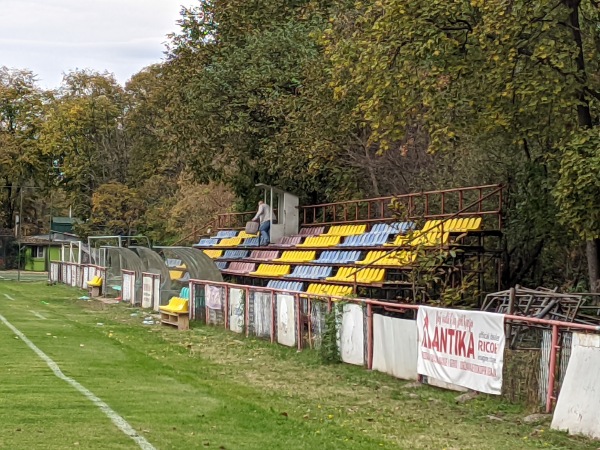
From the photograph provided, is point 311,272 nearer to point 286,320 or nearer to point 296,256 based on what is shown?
point 296,256

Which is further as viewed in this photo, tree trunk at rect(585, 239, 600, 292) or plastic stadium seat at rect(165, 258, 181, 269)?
plastic stadium seat at rect(165, 258, 181, 269)

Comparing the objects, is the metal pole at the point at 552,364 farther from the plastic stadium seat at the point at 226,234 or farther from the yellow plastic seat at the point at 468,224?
the plastic stadium seat at the point at 226,234

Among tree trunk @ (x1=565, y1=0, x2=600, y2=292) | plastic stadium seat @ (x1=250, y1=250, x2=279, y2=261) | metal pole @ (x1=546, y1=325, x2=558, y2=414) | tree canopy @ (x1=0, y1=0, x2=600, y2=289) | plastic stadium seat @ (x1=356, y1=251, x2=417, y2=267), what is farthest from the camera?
plastic stadium seat @ (x1=250, y1=250, x2=279, y2=261)

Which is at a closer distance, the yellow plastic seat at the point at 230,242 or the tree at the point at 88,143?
the yellow plastic seat at the point at 230,242

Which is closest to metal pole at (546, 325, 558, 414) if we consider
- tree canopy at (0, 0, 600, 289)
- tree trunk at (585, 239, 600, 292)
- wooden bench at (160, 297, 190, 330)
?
tree canopy at (0, 0, 600, 289)

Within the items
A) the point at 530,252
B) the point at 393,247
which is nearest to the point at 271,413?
the point at 393,247

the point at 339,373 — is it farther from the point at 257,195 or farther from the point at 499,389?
the point at 257,195

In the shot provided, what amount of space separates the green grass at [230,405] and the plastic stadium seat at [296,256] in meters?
12.1

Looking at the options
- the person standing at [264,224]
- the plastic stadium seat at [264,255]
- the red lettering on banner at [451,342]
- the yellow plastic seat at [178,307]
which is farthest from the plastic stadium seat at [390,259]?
the person standing at [264,224]

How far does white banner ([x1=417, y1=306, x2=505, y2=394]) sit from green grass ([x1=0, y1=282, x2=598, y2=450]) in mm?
313

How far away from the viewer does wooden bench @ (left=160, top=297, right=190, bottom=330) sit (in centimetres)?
2544

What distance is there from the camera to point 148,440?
32.1 feet

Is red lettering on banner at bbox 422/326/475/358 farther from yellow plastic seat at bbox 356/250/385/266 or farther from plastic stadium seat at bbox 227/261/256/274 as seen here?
plastic stadium seat at bbox 227/261/256/274

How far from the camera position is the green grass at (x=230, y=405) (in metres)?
10.2
